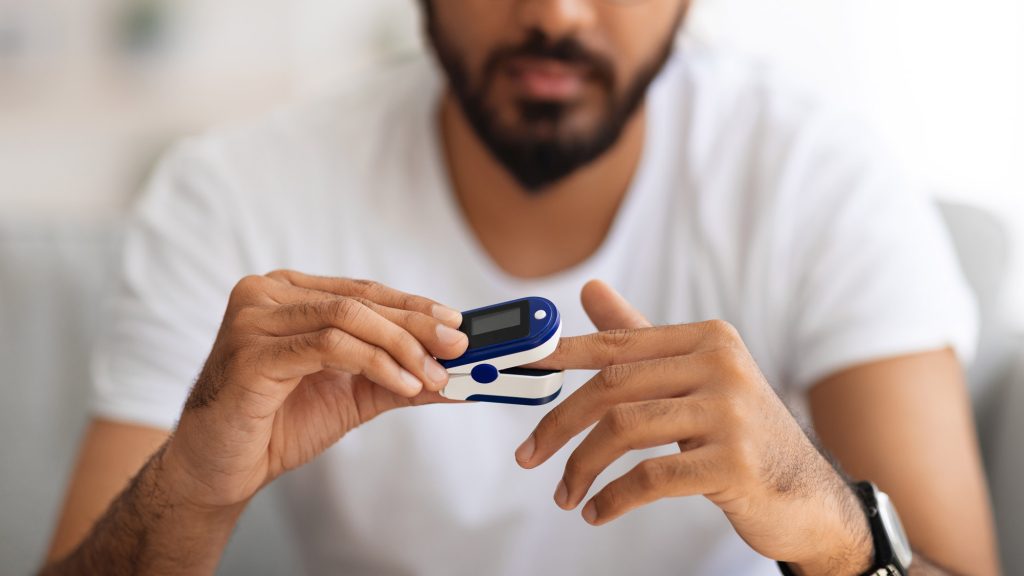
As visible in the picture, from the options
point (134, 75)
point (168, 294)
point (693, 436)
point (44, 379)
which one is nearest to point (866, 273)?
point (693, 436)

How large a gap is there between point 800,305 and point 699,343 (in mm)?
527

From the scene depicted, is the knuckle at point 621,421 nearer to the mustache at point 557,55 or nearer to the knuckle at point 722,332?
the knuckle at point 722,332

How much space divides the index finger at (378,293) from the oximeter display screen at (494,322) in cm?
1

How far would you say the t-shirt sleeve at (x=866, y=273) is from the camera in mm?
1269

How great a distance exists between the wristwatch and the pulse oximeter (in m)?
0.31

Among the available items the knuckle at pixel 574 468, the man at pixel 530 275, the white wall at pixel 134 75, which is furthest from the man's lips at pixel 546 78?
the white wall at pixel 134 75

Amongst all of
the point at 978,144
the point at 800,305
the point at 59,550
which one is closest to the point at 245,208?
the point at 59,550

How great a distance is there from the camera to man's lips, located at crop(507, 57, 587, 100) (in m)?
1.38

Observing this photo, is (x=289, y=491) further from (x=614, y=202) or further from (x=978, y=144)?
(x=978, y=144)

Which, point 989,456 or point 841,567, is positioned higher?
point 841,567

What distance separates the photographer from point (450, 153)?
154cm

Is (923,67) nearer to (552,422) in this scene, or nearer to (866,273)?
(866,273)

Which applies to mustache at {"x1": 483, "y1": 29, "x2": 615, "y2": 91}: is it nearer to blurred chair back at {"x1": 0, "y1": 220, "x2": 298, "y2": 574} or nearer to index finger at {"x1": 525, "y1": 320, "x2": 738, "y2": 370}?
index finger at {"x1": 525, "y1": 320, "x2": 738, "y2": 370}

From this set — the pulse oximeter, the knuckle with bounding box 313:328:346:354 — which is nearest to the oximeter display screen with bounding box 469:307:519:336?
the pulse oximeter
